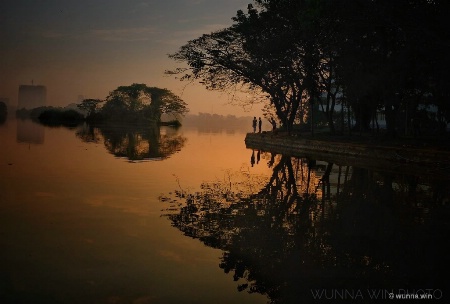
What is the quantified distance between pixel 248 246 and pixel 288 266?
89 centimetres

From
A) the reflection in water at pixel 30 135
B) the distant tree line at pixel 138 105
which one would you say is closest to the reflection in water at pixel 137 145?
the reflection in water at pixel 30 135

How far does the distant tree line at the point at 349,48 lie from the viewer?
1628 cm

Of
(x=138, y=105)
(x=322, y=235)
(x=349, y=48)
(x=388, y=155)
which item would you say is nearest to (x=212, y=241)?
(x=322, y=235)

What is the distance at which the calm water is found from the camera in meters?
4.62

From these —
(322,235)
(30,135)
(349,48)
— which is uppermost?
(349,48)

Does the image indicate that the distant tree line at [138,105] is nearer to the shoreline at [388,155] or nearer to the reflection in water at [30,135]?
the reflection in water at [30,135]

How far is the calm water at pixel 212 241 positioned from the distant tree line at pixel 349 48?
794cm

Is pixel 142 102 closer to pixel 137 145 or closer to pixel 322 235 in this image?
pixel 137 145

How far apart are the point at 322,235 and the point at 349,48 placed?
820 inches

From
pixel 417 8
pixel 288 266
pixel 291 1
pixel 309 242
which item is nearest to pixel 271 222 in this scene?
pixel 309 242

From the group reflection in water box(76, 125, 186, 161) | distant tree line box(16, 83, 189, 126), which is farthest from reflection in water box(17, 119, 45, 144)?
distant tree line box(16, 83, 189, 126)

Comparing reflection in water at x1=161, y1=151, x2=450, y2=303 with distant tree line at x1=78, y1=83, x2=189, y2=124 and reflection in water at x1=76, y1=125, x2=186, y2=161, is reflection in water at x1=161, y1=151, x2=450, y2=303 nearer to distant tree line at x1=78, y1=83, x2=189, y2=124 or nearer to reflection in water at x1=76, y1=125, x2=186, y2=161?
reflection in water at x1=76, y1=125, x2=186, y2=161

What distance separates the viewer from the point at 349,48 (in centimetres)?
2512

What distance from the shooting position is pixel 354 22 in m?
18.0
